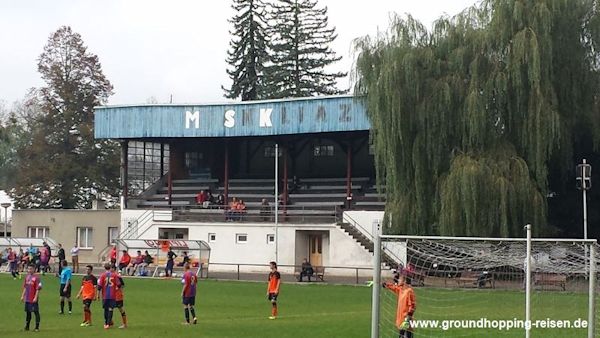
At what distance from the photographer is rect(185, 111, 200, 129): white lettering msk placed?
→ 62.2 m

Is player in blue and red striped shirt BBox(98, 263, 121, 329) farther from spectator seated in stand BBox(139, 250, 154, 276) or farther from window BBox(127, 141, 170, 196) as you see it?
window BBox(127, 141, 170, 196)

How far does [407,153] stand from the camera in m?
43.2

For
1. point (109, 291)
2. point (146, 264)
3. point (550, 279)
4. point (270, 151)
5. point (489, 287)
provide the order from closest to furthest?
point (109, 291) < point (550, 279) < point (489, 287) < point (146, 264) < point (270, 151)

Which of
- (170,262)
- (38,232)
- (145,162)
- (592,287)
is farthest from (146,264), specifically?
(592,287)

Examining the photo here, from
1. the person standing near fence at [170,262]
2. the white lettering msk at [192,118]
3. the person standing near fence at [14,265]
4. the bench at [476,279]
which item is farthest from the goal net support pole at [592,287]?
→ the white lettering msk at [192,118]

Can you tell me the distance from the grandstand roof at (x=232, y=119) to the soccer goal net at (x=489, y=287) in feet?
84.6

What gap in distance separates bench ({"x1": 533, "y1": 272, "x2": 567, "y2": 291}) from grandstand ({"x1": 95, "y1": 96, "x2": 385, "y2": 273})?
2698cm

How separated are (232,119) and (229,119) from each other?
210 millimetres

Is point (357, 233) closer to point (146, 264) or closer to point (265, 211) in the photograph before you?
point (265, 211)

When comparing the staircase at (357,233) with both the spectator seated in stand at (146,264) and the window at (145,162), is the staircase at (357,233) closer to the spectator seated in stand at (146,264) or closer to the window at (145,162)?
the spectator seated in stand at (146,264)

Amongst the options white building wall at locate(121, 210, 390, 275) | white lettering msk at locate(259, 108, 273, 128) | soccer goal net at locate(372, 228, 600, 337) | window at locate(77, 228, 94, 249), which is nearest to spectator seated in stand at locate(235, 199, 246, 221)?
white building wall at locate(121, 210, 390, 275)

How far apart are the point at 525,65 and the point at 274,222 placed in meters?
21.4

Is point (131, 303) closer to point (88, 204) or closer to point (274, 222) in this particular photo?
point (274, 222)

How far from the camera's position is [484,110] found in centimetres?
4141
